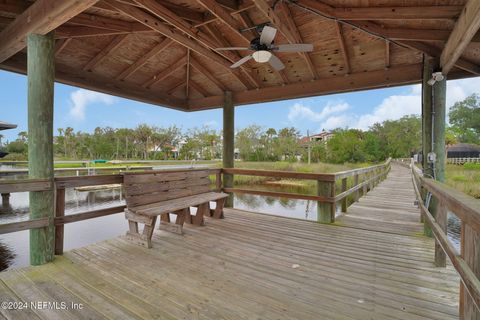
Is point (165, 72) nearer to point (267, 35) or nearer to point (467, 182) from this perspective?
point (267, 35)

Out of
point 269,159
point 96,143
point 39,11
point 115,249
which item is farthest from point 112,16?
point 96,143

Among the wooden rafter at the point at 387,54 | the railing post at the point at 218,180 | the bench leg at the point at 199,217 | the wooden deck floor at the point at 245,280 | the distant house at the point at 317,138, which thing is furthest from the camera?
the distant house at the point at 317,138

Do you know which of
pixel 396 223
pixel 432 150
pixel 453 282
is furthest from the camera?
pixel 396 223

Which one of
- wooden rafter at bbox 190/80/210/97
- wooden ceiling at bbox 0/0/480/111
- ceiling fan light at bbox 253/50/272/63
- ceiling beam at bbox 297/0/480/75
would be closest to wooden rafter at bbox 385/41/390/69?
wooden ceiling at bbox 0/0/480/111

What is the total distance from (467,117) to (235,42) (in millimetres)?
29371

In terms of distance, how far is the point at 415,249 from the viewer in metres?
2.84

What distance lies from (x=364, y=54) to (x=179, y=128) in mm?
32475

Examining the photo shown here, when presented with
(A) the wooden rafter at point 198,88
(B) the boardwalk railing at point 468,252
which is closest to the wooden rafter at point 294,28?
(A) the wooden rafter at point 198,88

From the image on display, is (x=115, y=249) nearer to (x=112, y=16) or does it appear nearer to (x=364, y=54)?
(x=112, y=16)

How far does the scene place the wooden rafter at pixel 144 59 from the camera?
373 centimetres

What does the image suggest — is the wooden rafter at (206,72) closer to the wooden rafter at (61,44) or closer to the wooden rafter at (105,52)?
the wooden rafter at (105,52)

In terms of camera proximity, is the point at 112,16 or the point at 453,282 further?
the point at 112,16

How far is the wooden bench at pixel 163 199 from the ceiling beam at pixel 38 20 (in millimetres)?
1721

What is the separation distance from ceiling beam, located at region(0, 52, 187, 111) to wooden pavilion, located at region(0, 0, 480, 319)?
0.02 meters
